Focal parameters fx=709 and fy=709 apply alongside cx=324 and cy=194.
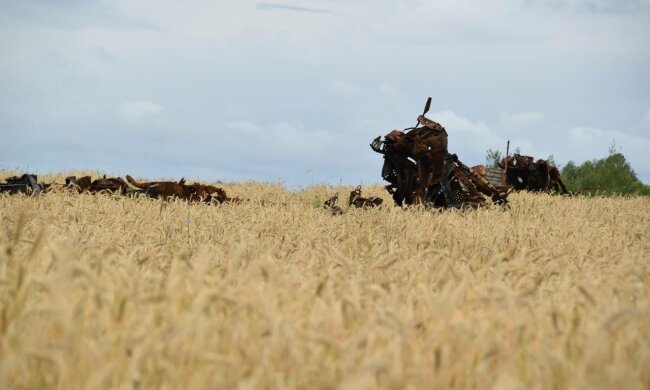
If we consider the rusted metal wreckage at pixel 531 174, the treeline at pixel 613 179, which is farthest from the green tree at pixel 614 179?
Answer: the rusted metal wreckage at pixel 531 174

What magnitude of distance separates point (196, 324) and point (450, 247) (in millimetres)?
3570

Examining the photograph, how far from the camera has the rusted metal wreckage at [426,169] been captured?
9.80m

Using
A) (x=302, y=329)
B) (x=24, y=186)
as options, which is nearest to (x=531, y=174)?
(x=24, y=186)

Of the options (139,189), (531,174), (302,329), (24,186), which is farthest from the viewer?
(531,174)

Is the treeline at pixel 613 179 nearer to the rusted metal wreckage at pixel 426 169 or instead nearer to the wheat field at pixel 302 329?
the rusted metal wreckage at pixel 426 169

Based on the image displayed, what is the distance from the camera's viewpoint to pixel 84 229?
5676mm

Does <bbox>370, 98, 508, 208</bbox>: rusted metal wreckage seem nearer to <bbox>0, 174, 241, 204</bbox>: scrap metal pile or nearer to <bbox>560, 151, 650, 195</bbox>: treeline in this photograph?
<bbox>0, 174, 241, 204</bbox>: scrap metal pile

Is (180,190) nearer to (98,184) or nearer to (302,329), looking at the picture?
(98,184)

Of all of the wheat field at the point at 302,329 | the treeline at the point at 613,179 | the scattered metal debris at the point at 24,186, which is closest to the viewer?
the wheat field at the point at 302,329

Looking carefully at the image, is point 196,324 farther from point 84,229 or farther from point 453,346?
point 84,229

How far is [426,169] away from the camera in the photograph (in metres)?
10.0

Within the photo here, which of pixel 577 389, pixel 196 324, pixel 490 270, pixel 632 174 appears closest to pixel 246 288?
pixel 196 324

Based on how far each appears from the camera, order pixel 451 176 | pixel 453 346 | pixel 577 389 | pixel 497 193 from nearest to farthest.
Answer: pixel 577 389 < pixel 453 346 < pixel 451 176 < pixel 497 193

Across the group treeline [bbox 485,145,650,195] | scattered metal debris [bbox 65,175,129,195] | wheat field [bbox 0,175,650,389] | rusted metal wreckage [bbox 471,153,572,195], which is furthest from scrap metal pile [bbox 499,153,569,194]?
wheat field [bbox 0,175,650,389]
